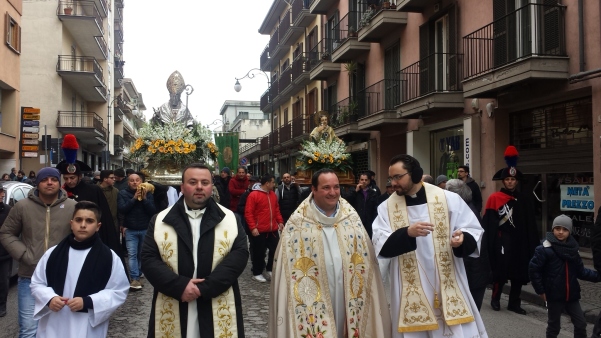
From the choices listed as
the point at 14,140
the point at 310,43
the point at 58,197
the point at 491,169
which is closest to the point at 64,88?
the point at 14,140

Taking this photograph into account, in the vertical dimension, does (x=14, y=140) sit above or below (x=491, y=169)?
above

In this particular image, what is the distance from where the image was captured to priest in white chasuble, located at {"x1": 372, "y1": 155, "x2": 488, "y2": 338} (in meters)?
4.20

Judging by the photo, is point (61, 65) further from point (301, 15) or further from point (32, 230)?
point (32, 230)

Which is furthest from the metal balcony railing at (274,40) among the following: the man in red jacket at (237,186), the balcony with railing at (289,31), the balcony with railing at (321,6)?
the man in red jacket at (237,186)

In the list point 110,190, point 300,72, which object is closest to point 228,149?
point 300,72

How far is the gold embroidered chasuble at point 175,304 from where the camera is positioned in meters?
3.79

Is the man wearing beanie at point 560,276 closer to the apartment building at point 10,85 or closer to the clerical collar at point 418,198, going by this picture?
the clerical collar at point 418,198

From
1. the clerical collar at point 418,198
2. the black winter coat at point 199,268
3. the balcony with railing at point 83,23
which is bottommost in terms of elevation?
the black winter coat at point 199,268

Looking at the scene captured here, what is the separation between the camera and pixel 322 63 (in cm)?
2683

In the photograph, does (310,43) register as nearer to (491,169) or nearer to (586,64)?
(491,169)

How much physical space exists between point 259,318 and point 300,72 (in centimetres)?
2514

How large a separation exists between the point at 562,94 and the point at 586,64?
92 centimetres

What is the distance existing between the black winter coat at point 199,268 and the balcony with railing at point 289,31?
3023 cm

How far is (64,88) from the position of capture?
3309cm
